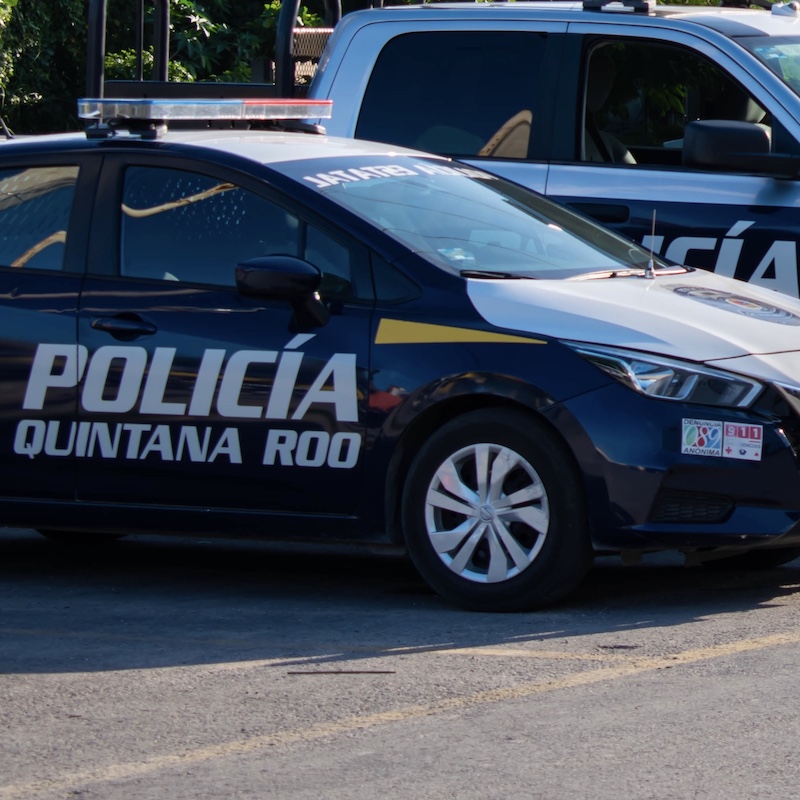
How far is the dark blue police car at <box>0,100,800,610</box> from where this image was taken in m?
6.13

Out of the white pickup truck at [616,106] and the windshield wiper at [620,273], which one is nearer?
the windshield wiper at [620,273]

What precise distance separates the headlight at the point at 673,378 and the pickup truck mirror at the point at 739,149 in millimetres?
1901

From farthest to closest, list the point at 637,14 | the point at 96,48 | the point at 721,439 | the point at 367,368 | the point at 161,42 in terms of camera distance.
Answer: the point at 161,42 < the point at 96,48 < the point at 637,14 < the point at 367,368 < the point at 721,439

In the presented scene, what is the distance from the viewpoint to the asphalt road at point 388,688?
4527 mm

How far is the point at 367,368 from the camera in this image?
6.38 meters

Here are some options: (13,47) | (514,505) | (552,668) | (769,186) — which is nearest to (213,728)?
(552,668)

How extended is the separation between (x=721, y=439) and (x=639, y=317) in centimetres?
49

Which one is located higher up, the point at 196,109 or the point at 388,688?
the point at 196,109

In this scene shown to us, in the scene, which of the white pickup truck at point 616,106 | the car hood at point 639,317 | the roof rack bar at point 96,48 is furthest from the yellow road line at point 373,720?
the roof rack bar at point 96,48

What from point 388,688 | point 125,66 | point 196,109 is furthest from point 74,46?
point 388,688

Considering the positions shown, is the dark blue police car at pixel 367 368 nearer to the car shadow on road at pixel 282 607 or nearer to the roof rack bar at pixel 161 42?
the car shadow on road at pixel 282 607

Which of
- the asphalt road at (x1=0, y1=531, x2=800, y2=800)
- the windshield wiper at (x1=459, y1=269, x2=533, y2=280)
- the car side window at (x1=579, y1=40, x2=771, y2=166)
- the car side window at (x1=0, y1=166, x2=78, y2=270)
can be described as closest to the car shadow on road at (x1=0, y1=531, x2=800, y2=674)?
the asphalt road at (x1=0, y1=531, x2=800, y2=800)

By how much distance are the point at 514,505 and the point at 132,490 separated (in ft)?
4.52

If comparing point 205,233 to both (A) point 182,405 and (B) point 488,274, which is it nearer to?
(A) point 182,405
